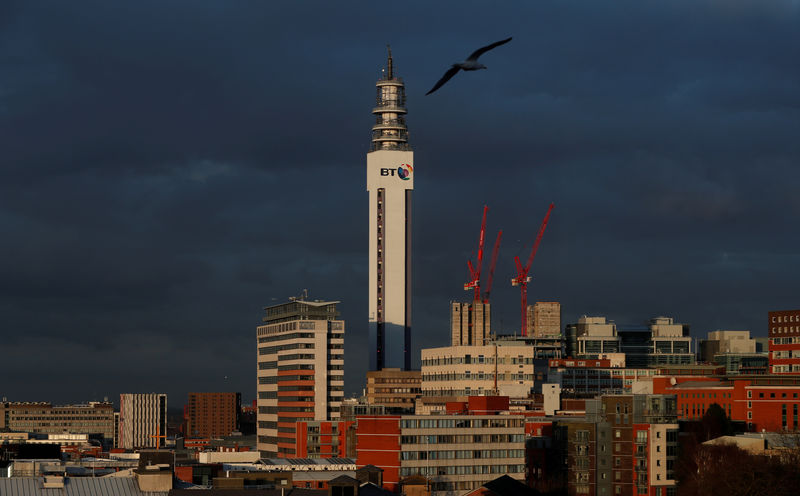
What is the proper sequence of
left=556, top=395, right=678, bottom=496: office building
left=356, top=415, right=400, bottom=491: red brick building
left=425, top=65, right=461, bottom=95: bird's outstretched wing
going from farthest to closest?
left=356, top=415, right=400, bottom=491: red brick building < left=556, top=395, right=678, bottom=496: office building < left=425, top=65, right=461, bottom=95: bird's outstretched wing

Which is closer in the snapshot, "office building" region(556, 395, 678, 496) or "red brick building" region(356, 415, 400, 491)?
"office building" region(556, 395, 678, 496)

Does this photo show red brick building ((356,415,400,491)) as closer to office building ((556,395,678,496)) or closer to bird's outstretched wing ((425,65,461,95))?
office building ((556,395,678,496))

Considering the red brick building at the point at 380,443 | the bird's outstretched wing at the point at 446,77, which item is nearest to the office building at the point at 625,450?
the red brick building at the point at 380,443

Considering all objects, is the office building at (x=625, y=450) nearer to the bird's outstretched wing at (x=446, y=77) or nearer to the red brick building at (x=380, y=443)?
the red brick building at (x=380, y=443)

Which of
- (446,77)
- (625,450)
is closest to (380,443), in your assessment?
(625,450)

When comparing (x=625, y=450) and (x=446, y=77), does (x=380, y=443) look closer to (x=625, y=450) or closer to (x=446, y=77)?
(x=625, y=450)

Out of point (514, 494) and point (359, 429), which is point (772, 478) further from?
point (359, 429)

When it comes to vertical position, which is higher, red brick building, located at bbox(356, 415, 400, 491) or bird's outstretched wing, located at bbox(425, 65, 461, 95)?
bird's outstretched wing, located at bbox(425, 65, 461, 95)

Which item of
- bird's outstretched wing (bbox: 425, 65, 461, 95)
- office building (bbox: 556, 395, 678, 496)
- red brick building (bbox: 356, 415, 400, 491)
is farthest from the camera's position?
red brick building (bbox: 356, 415, 400, 491)

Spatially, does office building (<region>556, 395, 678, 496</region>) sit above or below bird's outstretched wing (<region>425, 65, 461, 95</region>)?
below

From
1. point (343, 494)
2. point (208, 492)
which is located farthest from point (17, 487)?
point (343, 494)

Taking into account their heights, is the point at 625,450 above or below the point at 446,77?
below

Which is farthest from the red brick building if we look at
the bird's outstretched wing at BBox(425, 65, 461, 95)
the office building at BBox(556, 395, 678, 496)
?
the bird's outstretched wing at BBox(425, 65, 461, 95)

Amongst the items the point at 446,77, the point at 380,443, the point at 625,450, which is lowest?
the point at 625,450
